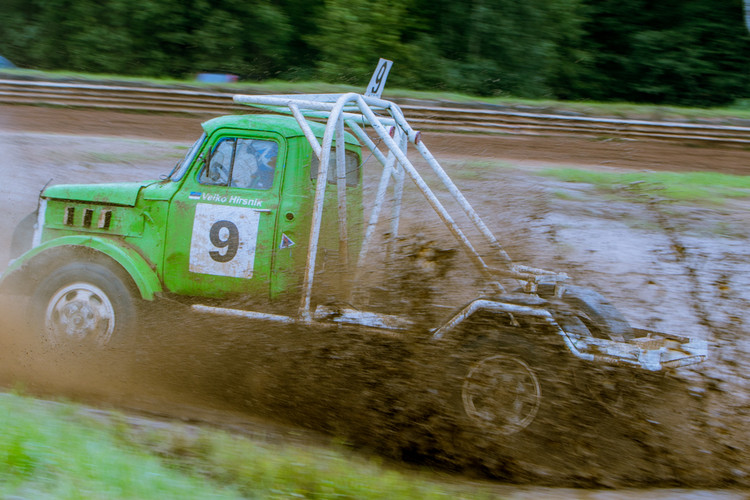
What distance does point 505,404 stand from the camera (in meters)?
4.80

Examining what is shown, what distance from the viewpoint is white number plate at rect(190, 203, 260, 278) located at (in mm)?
5570

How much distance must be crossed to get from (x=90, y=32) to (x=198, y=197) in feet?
71.1

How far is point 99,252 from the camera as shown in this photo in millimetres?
5664

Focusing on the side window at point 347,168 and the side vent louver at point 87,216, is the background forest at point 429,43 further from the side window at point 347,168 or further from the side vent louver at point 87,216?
→ the side vent louver at point 87,216

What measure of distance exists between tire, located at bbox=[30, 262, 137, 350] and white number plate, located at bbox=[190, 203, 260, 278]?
1.94 ft

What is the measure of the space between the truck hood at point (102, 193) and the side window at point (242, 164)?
60 cm

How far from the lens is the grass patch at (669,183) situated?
10.9 metres

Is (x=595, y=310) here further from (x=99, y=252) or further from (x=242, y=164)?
(x=99, y=252)

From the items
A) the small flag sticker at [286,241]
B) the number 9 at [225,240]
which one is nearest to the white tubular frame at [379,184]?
the small flag sticker at [286,241]

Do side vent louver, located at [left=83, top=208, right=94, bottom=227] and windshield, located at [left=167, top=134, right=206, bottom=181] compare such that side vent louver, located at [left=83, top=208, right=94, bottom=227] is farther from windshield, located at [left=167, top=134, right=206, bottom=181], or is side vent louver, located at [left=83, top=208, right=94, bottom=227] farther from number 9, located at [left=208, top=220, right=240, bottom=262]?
number 9, located at [left=208, top=220, right=240, bottom=262]

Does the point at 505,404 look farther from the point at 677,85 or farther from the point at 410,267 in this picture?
the point at 677,85

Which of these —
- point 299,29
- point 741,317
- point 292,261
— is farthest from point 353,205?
point 299,29

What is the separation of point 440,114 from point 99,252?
29.8 feet

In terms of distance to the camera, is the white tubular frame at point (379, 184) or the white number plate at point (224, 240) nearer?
the white tubular frame at point (379, 184)
